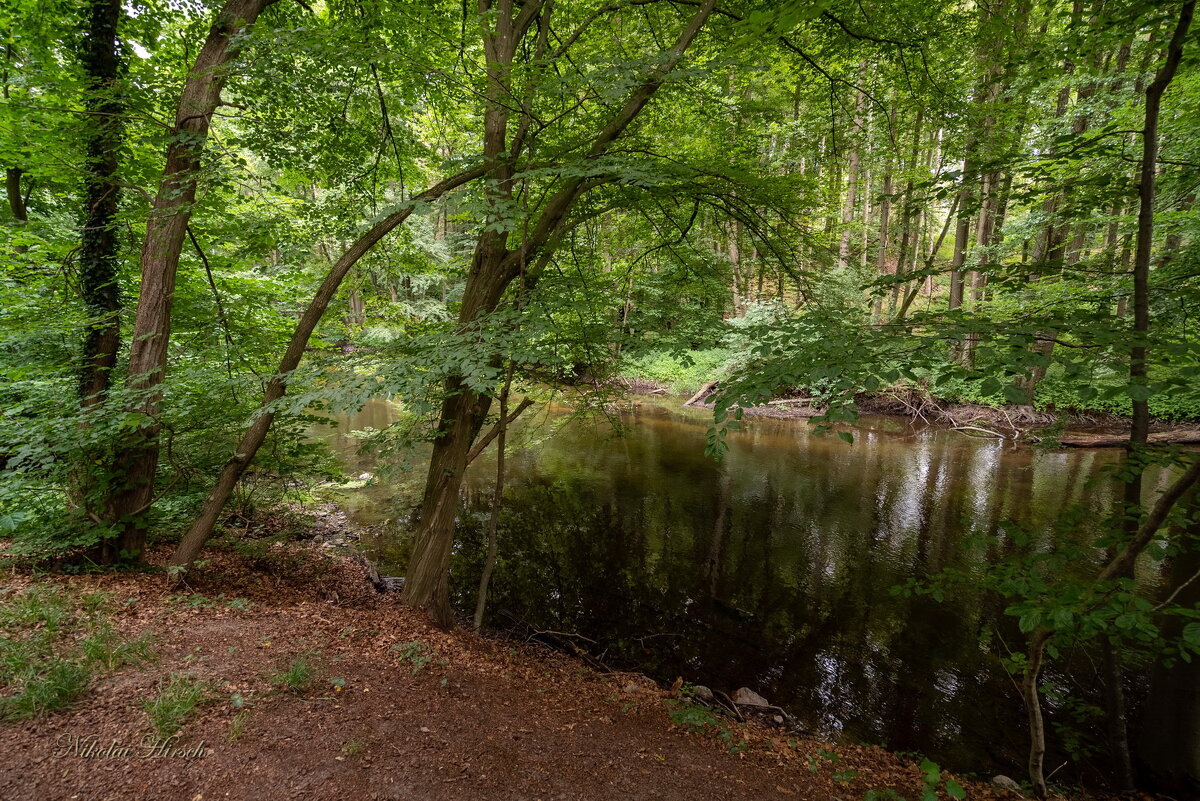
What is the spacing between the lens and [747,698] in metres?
4.81

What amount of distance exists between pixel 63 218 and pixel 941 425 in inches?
865

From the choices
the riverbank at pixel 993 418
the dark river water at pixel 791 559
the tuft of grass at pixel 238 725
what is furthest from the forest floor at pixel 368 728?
the riverbank at pixel 993 418

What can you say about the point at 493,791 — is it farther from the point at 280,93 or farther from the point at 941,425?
the point at 941,425

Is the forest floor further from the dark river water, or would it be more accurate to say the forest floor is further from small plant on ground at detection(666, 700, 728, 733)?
the dark river water

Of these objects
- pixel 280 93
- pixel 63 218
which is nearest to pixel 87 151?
pixel 280 93

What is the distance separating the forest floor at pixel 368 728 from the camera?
2.41m

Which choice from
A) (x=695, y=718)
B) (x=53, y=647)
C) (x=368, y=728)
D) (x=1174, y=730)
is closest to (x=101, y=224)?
(x=53, y=647)

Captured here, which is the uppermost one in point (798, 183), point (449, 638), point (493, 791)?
point (798, 183)

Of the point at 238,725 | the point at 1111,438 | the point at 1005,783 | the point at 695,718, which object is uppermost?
the point at 1111,438

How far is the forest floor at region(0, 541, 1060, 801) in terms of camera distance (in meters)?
2.41

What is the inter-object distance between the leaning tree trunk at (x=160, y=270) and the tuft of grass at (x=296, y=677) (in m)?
2.81

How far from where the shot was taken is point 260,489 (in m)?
8.31

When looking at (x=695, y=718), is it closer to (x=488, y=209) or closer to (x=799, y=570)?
(x=799, y=570)

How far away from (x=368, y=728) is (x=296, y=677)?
0.67 m
